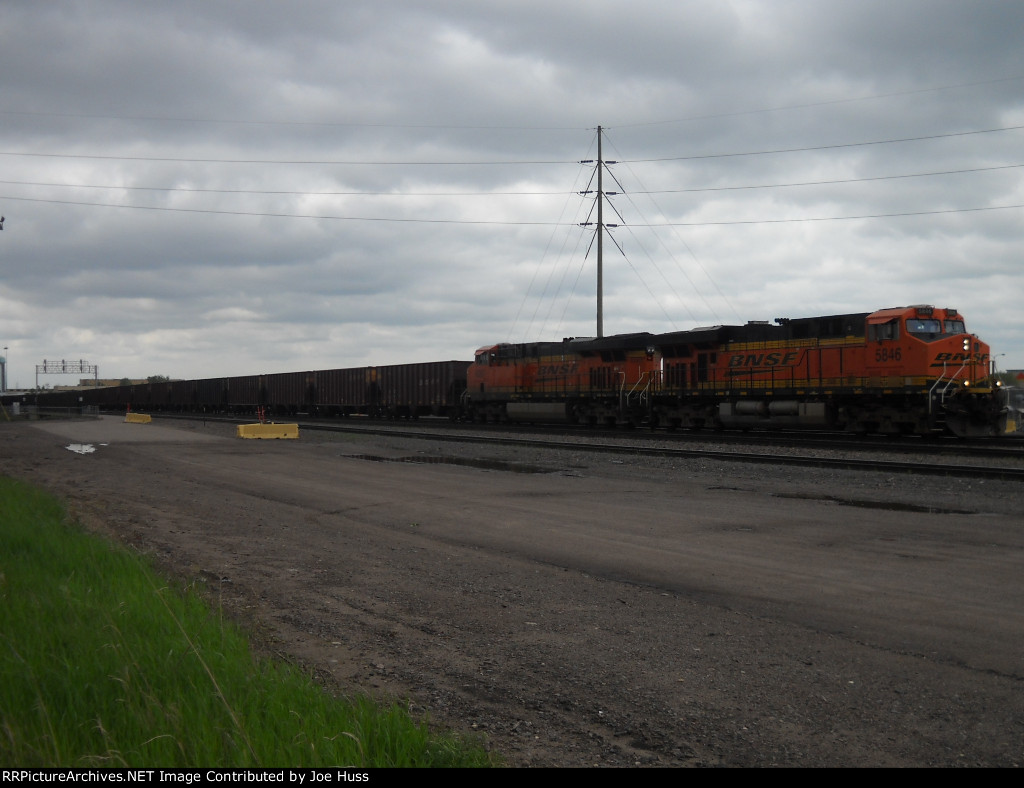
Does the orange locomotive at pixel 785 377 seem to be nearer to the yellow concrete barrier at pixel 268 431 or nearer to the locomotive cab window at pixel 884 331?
the locomotive cab window at pixel 884 331

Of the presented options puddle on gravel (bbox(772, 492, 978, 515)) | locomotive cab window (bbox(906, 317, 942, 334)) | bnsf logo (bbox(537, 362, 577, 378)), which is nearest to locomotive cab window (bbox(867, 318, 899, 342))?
locomotive cab window (bbox(906, 317, 942, 334))

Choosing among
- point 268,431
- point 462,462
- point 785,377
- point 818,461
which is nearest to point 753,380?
point 785,377

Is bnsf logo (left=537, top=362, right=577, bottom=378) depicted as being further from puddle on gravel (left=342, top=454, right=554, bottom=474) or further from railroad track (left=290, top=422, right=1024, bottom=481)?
puddle on gravel (left=342, top=454, right=554, bottom=474)

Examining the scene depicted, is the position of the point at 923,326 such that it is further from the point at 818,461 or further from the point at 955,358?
the point at 818,461

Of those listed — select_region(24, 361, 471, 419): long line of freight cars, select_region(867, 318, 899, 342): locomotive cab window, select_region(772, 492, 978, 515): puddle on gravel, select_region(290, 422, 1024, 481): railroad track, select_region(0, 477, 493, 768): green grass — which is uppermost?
select_region(867, 318, 899, 342): locomotive cab window

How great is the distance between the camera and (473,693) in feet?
15.6

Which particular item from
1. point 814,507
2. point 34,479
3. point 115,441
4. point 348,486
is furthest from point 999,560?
point 115,441

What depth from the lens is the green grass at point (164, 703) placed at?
3.48 meters

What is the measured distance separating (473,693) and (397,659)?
82cm

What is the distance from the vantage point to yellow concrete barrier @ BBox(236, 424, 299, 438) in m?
31.7

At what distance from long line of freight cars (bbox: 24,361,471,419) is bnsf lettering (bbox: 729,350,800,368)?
18575 mm

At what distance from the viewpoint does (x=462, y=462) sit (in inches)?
818

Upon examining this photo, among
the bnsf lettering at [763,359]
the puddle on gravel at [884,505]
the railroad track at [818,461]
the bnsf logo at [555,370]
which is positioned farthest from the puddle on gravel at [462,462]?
the bnsf logo at [555,370]

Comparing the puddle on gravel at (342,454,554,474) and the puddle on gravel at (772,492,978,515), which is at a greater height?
the puddle on gravel at (342,454,554,474)
